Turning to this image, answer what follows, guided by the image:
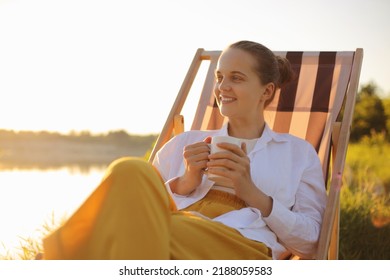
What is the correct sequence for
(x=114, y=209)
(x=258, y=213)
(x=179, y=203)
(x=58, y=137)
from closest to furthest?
(x=114, y=209), (x=258, y=213), (x=179, y=203), (x=58, y=137)

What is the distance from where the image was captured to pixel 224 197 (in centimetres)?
262

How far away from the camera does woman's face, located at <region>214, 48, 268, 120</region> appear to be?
270cm

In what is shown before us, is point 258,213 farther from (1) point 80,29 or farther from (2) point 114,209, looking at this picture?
(1) point 80,29

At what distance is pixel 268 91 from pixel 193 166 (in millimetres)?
572

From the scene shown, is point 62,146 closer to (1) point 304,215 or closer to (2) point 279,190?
(2) point 279,190

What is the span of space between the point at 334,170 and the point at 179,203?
28.6 inches

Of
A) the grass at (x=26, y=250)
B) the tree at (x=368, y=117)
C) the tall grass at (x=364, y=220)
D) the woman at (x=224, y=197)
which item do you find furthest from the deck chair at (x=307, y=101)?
the tree at (x=368, y=117)

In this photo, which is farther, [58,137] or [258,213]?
[58,137]

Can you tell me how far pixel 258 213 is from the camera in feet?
8.16

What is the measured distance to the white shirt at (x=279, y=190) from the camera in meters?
2.48

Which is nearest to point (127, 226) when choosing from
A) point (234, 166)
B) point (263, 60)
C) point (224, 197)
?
point (234, 166)

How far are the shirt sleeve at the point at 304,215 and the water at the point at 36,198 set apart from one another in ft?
2.56
